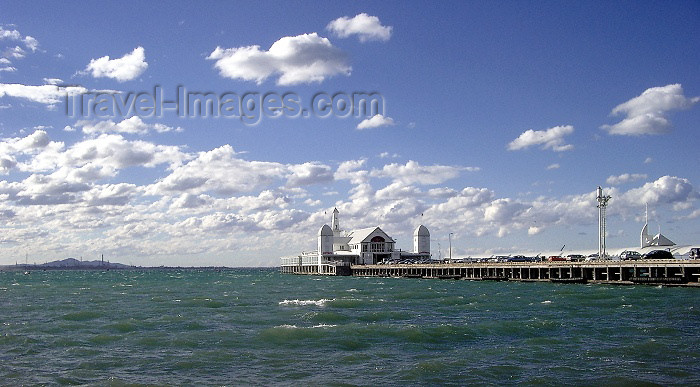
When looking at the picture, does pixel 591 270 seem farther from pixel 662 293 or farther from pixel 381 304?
pixel 381 304

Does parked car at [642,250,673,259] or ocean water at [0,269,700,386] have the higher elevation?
parked car at [642,250,673,259]

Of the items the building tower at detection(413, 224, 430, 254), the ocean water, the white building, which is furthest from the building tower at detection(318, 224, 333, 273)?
the ocean water

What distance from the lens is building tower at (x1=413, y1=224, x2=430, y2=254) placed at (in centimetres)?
13688

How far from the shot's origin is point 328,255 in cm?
13850

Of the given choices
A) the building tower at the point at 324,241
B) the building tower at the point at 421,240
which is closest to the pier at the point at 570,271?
the building tower at the point at 421,240

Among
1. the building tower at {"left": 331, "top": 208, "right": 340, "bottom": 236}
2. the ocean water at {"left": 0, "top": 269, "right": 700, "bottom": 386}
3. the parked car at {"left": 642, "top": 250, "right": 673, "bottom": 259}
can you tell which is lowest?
the ocean water at {"left": 0, "top": 269, "right": 700, "bottom": 386}

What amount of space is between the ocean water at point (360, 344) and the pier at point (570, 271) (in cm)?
1600

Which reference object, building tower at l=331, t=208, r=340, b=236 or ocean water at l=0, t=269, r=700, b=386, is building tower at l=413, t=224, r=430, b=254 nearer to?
building tower at l=331, t=208, r=340, b=236

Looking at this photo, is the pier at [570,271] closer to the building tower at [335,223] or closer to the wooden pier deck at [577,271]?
the wooden pier deck at [577,271]

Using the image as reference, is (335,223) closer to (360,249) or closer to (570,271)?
(360,249)

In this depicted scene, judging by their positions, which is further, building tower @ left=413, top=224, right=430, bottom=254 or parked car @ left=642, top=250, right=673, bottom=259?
building tower @ left=413, top=224, right=430, bottom=254

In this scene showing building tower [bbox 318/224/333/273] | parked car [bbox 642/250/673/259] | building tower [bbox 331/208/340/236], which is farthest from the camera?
building tower [bbox 331/208/340/236]

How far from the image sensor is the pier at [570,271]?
6240 cm

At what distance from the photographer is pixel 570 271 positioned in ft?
247
